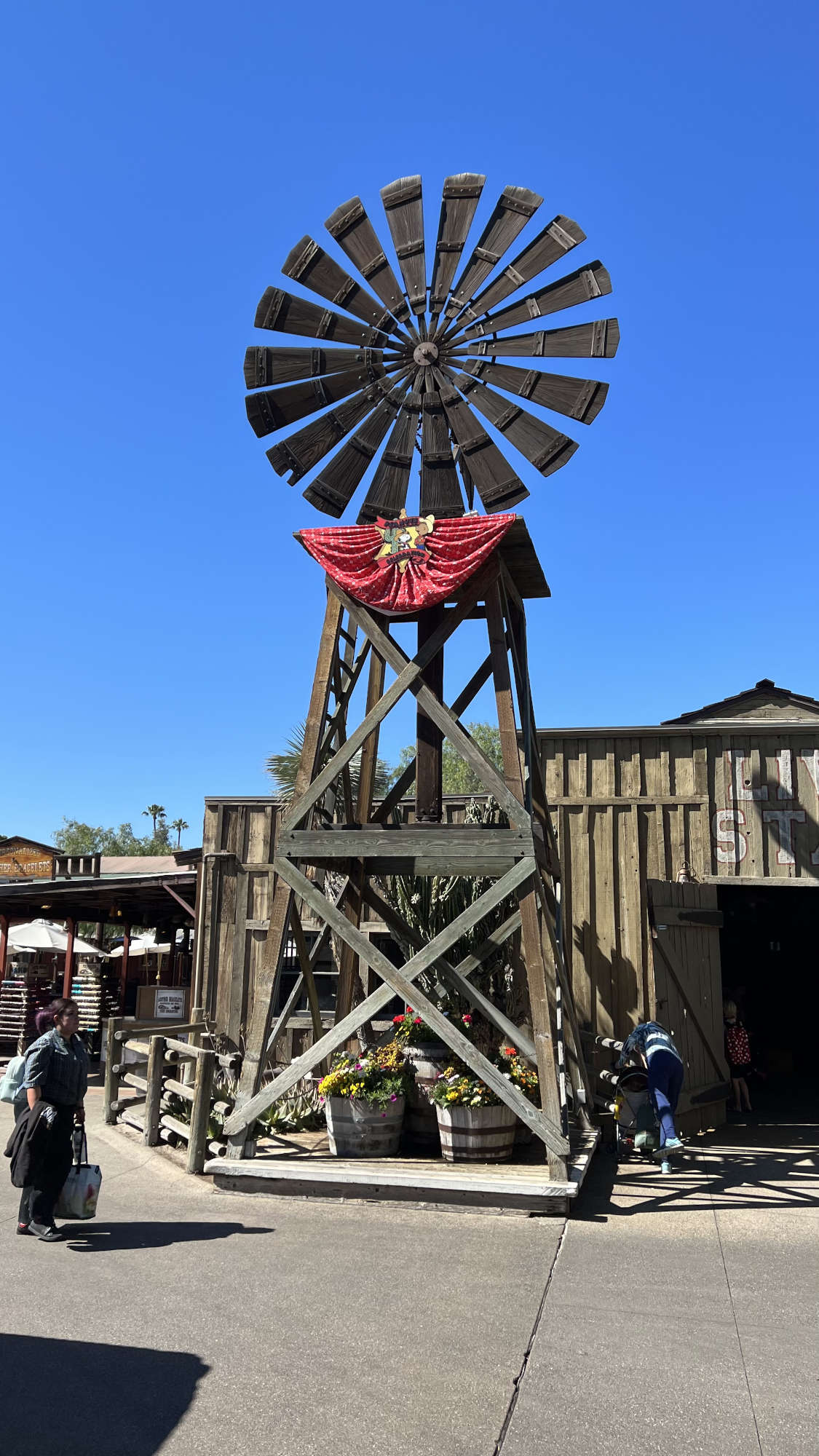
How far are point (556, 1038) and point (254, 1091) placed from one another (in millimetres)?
2696

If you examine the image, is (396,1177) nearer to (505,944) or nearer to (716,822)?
(505,944)

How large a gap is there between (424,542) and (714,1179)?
20.4 ft

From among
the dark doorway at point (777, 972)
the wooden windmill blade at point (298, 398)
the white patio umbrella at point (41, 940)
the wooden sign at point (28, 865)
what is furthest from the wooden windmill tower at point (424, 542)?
the white patio umbrella at point (41, 940)

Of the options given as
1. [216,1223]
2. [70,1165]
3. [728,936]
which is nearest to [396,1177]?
[216,1223]

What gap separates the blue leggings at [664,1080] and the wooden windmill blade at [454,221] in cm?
716

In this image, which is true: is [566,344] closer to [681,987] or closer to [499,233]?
[499,233]

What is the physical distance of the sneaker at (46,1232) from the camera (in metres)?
6.97

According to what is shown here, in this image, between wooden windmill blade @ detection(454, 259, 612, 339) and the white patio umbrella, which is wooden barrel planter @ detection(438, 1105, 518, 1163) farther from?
the white patio umbrella

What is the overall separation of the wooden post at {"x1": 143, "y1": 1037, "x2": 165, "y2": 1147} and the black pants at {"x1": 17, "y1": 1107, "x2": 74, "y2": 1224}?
343 cm

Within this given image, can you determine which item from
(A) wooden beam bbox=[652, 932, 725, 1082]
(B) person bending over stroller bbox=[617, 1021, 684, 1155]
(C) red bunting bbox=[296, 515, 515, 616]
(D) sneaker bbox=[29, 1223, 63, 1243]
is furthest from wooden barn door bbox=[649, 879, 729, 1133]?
(D) sneaker bbox=[29, 1223, 63, 1243]

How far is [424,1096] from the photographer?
941 cm

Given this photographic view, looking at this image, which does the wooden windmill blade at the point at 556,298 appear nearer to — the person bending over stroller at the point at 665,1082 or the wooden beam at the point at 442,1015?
the wooden beam at the point at 442,1015

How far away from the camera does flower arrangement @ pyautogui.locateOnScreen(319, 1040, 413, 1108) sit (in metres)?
9.04

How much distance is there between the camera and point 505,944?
11.2 m
